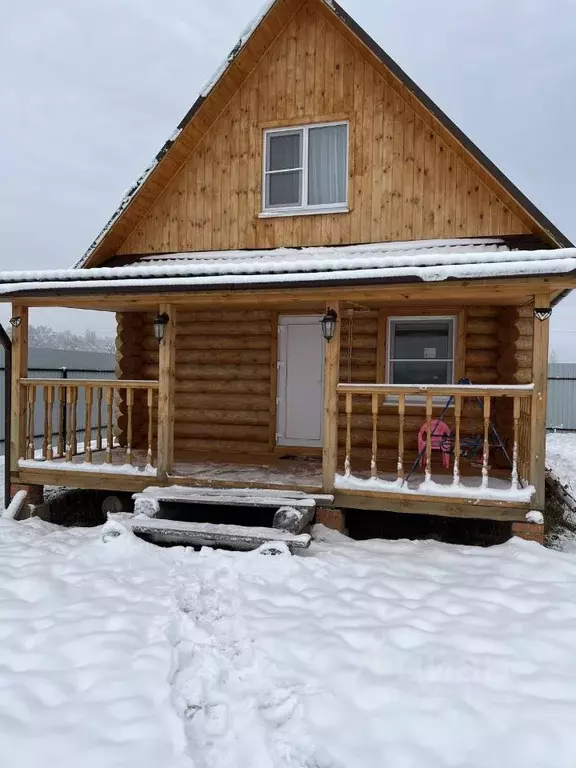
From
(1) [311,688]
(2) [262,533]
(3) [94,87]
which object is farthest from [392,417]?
(3) [94,87]

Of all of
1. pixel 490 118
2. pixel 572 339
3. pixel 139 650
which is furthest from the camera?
pixel 490 118

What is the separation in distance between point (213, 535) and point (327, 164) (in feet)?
18.7

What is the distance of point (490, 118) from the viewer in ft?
238

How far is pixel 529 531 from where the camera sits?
637 cm

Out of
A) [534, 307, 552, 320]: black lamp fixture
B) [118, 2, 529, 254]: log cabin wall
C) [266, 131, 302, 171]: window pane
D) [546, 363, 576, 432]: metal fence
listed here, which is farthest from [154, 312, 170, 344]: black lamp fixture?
[546, 363, 576, 432]: metal fence

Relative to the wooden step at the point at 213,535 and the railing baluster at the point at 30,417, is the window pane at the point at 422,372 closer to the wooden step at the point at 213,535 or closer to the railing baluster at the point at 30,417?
the wooden step at the point at 213,535

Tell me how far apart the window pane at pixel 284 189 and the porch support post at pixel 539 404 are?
4.24 metres

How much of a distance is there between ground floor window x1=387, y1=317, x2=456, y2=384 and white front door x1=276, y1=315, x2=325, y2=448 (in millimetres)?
1158

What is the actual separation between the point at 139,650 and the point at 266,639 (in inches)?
34.7

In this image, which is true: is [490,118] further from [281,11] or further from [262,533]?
[262,533]

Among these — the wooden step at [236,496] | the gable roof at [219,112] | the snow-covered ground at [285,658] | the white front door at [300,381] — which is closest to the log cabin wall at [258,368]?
the white front door at [300,381]

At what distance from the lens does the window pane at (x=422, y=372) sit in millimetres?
9016

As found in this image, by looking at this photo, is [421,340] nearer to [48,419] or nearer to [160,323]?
[160,323]

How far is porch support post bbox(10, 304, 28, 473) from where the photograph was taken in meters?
7.91
